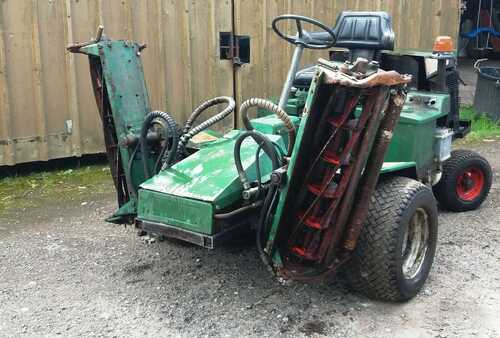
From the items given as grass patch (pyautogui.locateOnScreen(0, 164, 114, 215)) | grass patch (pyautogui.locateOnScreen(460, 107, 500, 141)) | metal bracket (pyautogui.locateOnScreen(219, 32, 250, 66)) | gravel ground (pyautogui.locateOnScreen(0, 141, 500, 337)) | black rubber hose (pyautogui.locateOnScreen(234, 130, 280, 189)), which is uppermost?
metal bracket (pyautogui.locateOnScreen(219, 32, 250, 66))

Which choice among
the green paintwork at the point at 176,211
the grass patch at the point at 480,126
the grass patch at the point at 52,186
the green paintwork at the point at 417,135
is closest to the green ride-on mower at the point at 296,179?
the green paintwork at the point at 176,211

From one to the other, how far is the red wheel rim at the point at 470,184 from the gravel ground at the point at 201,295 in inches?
22.2

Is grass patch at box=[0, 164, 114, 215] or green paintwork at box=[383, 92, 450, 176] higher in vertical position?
green paintwork at box=[383, 92, 450, 176]

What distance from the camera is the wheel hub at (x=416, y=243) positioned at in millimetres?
3746

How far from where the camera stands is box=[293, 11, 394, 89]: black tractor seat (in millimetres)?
4742

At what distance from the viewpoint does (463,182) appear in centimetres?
537

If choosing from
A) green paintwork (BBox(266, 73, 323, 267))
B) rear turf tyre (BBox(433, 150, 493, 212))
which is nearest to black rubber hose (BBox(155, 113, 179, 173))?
green paintwork (BBox(266, 73, 323, 267))

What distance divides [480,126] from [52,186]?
607 centimetres

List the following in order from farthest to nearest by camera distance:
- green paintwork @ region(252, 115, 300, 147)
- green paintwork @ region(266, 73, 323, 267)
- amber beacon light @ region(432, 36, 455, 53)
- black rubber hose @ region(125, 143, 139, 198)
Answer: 1. amber beacon light @ region(432, 36, 455, 53)
2. black rubber hose @ region(125, 143, 139, 198)
3. green paintwork @ region(252, 115, 300, 147)
4. green paintwork @ region(266, 73, 323, 267)

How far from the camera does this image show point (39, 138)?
20.7 ft

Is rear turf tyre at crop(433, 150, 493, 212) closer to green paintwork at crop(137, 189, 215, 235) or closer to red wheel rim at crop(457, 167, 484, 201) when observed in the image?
red wheel rim at crop(457, 167, 484, 201)

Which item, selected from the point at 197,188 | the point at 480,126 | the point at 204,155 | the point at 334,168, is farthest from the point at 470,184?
the point at 480,126

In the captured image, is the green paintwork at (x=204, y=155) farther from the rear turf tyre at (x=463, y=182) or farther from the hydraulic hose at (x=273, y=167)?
the rear turf tyre at (x=463, y=182)

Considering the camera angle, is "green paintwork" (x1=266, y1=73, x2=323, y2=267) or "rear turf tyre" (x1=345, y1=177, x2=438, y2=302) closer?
"green paintwork" (x1=266, y1=73, x2=323, y2=267)
